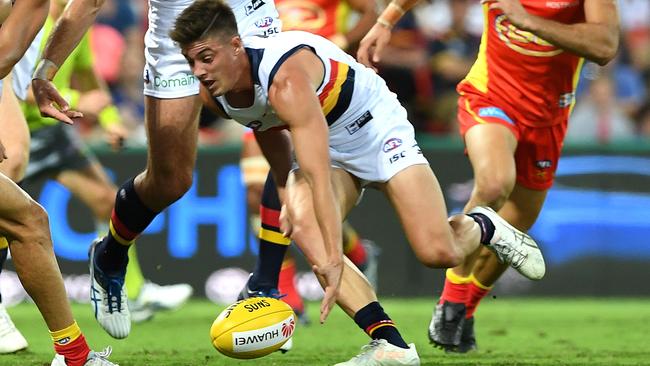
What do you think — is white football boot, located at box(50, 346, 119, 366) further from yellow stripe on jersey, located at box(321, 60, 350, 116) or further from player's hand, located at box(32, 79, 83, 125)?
yellow stripe on jersey, located at box(321, 60, 350, 116)

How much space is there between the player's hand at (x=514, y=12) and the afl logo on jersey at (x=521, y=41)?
0.63m

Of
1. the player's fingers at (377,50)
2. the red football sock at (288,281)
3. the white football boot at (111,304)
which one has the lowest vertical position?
the red football sock at (288,281)

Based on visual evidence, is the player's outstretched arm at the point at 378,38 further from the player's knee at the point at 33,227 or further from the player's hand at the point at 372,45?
the player's knee at the point at 33,227

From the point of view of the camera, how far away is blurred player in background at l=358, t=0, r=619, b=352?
777cm

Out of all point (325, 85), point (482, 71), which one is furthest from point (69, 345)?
point (482, 71)

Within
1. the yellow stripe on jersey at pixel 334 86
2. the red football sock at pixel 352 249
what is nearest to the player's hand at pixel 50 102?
the yellow stripe on jersey at pixel 334 86

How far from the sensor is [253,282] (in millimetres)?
7828

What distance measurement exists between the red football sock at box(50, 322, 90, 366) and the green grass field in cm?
103

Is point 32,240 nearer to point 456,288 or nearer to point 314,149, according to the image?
point 314,149

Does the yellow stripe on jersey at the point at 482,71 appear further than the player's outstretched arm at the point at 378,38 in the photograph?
Yes

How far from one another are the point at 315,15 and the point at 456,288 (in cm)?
309

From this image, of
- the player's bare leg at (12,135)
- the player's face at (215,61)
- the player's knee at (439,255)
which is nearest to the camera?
the player's face at (215,61)

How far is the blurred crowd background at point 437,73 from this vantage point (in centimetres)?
1331

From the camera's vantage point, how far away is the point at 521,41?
26.9 ft
